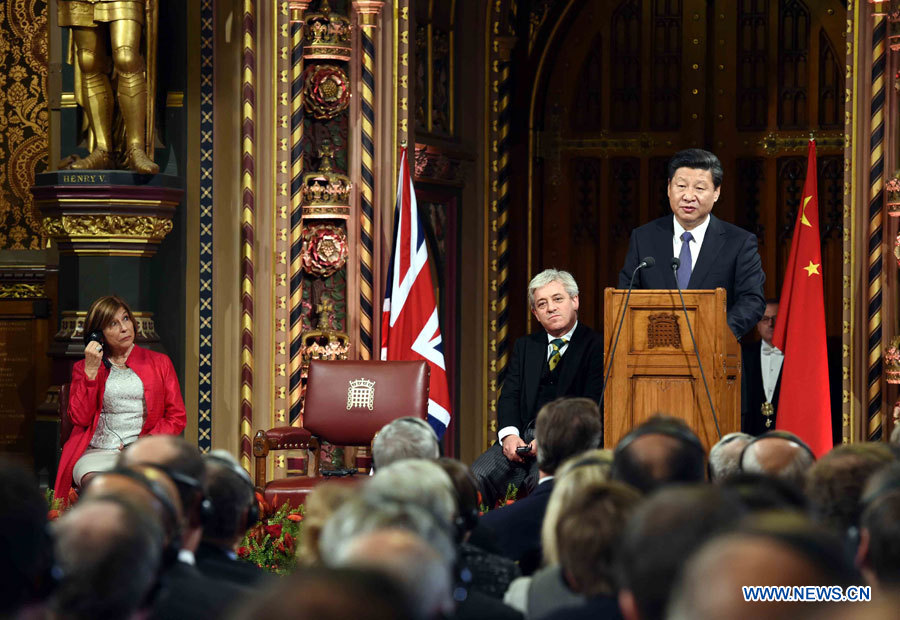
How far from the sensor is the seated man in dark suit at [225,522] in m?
2.94

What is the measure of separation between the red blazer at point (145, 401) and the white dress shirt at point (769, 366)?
3102 millimetres

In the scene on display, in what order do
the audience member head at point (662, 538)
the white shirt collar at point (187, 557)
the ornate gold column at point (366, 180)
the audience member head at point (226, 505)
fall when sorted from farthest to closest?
1. the ornate gold column at point (366, 180)
2. the audience member head at point (226, 505)
3. the white shirt collar at point (187, 557)
4. the audience member head at point (662, 538)

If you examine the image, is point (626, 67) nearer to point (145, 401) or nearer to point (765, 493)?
point (145, 401)

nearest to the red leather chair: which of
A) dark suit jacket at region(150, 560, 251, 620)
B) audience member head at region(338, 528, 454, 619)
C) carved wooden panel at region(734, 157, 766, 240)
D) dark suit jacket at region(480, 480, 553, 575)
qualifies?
dark suit jacket at region(480, 480, 553, 575)

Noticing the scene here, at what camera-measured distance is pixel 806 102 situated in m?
8.94

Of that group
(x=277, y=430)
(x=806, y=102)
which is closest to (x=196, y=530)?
(x=277, y=430)

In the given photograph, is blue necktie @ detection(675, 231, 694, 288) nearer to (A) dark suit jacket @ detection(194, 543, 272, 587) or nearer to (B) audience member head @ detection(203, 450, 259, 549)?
(B) audience member head @ detection(203, 450, 259, 549)

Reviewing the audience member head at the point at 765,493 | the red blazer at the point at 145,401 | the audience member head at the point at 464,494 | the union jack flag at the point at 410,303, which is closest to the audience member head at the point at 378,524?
the audience member head at the point at 765,493

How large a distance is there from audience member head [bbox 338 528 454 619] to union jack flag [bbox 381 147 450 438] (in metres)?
Result: 5.18

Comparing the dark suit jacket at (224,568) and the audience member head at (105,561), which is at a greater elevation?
the audience member head at (105,561)

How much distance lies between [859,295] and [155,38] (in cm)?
368

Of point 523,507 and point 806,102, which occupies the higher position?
point 806,102

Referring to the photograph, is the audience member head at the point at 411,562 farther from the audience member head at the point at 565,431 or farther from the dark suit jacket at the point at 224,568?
the audience member head at the point at 565,431

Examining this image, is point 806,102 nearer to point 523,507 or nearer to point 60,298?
point 60,298
